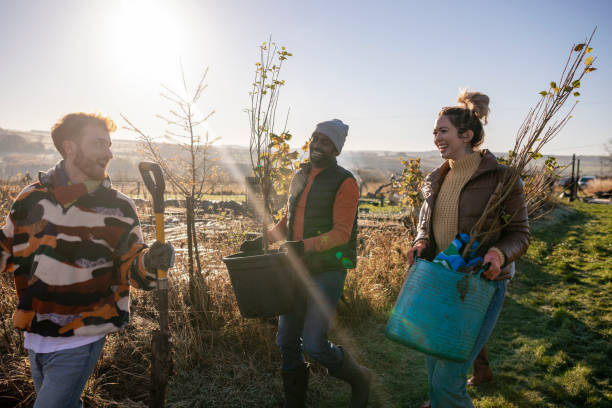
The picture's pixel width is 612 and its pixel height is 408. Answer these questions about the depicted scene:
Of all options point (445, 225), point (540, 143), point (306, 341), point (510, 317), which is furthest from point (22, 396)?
point (510, 317)

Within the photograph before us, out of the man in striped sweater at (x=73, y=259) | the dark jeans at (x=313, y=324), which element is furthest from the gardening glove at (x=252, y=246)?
the man in striped sweater at (x=73, y=259)

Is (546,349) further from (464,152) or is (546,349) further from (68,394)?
(68,394)

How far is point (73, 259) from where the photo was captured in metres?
1.74

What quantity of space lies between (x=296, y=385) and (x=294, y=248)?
0.97 metres

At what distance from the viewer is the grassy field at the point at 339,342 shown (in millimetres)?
3010

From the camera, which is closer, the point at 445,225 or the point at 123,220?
the point at 123,220

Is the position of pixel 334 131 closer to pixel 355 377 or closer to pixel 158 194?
pixel 158 194

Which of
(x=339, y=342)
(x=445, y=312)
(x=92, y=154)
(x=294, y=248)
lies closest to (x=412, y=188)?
(x=339, y=342)

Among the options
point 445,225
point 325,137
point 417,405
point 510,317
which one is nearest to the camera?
point 445,225

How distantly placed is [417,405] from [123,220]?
8.53 ft

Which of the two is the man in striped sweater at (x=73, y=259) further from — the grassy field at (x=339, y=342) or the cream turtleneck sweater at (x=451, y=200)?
the cream turtleneck sweater at (x=451, y=200)

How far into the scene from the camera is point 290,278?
2.33 m

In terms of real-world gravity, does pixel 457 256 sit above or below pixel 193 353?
above

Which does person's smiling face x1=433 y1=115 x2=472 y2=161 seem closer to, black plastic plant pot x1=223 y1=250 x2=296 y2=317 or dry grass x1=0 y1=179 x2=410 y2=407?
black plastic plant pot x1=223 y1=250 x2=296 y2=317
